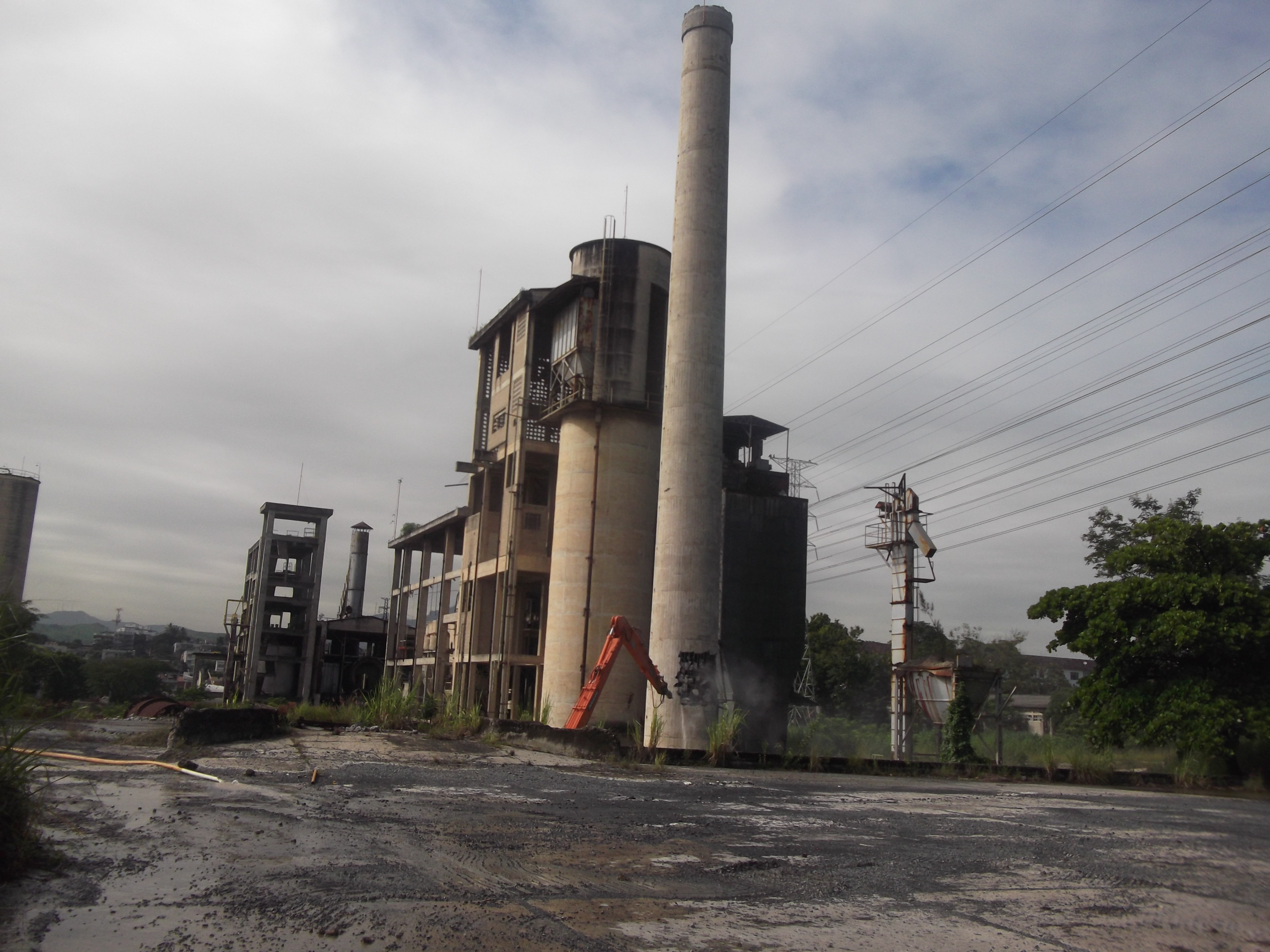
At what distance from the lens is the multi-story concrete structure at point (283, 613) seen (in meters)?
57.9

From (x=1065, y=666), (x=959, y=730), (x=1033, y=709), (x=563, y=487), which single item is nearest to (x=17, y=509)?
(x=563, y=487)

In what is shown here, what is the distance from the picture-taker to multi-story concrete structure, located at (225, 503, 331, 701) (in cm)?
5791

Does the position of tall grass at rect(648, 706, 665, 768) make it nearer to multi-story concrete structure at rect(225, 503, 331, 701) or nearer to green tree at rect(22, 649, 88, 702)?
green tree at rect(22, 649, 88, 702)

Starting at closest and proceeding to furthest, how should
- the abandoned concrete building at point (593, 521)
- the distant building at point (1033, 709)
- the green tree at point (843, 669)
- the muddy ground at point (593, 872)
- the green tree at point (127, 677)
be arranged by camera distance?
the muddy ground at point (593, 872)
the abandoned concrete building at point (593, 521)
the distant building at point (1033, 709)
the green tree at point (127, 677)
the green tree at point (843, 669)

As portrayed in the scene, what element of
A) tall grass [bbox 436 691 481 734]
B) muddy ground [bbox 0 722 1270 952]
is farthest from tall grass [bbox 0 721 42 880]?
tall grass [bbox 436 691 481 734]

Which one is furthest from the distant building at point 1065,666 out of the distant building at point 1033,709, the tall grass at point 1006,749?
the tall grass at point 1006,749

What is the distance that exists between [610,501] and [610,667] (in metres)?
11.4

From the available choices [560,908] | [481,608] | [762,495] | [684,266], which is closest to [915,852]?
[560,908]

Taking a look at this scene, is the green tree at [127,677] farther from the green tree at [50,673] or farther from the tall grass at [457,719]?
the green tree at [50,673]

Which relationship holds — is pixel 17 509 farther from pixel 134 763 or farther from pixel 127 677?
pixel 134 763

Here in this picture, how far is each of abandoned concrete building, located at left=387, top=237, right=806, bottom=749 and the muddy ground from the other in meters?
18.9

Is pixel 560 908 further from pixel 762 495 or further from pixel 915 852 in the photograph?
pixel 762 495

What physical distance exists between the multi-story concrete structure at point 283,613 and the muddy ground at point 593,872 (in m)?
47.7

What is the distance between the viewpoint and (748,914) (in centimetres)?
586
